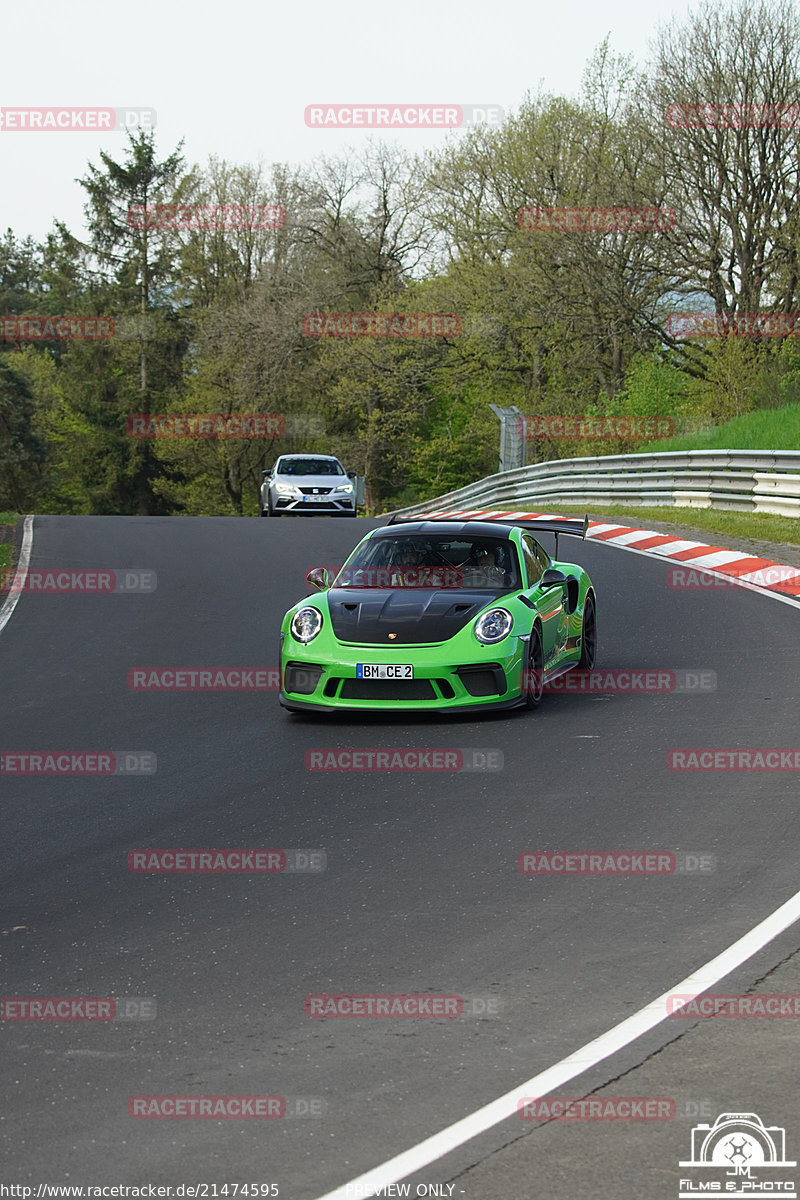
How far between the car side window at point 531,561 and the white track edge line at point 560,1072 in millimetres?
5749

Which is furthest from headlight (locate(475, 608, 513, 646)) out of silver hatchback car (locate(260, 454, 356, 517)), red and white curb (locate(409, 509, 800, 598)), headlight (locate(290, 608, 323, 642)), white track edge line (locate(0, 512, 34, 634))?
silver hatchback car (locate(260, 454, 356, 517))

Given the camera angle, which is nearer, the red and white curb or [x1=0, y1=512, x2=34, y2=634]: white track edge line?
[x1=0, y1=512, x2=34, y2=634]: white track edge line

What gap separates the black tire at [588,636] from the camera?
12133mm

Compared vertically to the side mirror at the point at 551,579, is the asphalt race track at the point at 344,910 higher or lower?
lower

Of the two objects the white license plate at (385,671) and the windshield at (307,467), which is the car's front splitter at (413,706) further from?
the windshield at (307,467)

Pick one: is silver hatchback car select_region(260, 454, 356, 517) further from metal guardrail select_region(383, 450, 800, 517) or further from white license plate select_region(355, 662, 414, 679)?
white license plate select_region(355, 662, 414, 679)

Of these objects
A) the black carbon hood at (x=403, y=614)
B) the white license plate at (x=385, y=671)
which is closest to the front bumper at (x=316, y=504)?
the black carbon hood at (x=403, y=614)

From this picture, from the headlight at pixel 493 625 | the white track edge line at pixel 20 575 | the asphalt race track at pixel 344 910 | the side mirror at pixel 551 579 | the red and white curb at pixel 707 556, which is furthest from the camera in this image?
the red and white curb at pixel 707 556

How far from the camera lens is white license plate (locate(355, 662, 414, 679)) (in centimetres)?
1005

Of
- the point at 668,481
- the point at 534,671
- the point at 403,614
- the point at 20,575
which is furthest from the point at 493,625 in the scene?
the point at 668,481

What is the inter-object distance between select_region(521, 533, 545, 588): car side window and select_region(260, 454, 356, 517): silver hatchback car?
837 inches

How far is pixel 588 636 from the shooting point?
12.3 metres

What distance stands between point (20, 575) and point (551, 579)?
10239mm

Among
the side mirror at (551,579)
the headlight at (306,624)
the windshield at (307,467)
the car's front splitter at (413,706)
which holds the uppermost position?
the windshield at (307,467)
